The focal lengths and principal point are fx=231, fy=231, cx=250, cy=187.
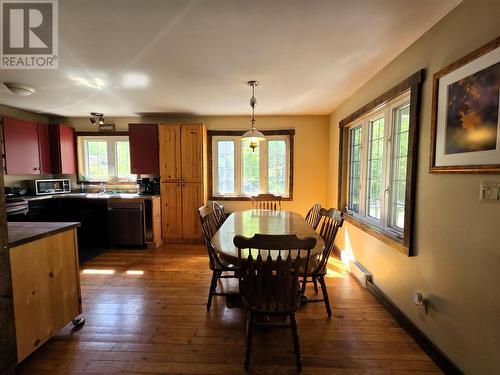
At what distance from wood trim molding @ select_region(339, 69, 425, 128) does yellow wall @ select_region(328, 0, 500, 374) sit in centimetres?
6

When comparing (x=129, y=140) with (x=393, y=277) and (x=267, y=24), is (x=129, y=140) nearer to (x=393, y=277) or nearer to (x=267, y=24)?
(x=267, y=24)

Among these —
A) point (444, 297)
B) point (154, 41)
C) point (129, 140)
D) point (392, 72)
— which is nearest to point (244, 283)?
point (444, 297)

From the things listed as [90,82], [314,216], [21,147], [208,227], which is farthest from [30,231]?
[21,147]

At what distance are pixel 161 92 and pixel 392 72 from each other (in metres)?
2.63

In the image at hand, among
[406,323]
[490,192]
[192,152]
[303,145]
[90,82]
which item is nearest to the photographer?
[490,192]

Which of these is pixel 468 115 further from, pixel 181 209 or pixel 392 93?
pixel 181 209

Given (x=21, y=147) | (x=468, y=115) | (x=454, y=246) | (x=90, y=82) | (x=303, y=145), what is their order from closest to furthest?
1. (x=468, y=115)
2. (x=454, y=246)
3. (x=90, y=82)
4. (x=21, y=147)
5. (x=303, y=145)

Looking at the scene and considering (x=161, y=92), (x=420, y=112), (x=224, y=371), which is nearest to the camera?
(x=224, y=371)

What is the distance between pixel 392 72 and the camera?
216cm

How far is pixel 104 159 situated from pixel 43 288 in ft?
11.3

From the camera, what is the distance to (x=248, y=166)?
4.39 m

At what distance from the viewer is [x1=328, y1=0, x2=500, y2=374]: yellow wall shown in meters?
1.23

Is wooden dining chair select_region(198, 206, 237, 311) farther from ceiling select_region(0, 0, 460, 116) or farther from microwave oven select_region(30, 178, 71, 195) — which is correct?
microwave oven select_region(30, 178, 71, 195)
